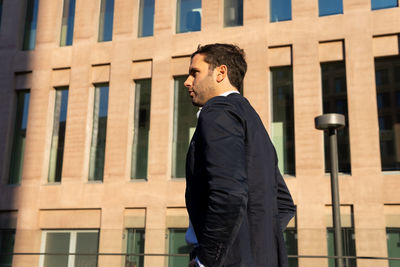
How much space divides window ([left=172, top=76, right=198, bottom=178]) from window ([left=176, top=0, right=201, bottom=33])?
1824 millimetres

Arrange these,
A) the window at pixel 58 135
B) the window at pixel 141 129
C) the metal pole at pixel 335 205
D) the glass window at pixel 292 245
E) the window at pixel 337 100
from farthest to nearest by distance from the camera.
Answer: the window at pixel 58 135
the window at pixel 141 129
the window at pixel 337 100
the metal pole at pixel 335 205
the glass window at pixel 292 245

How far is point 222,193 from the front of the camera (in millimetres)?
1789

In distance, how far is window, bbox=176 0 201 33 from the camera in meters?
16.5

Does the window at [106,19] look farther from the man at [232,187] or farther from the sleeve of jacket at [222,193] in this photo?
the sleeve of jacket at [222,193]

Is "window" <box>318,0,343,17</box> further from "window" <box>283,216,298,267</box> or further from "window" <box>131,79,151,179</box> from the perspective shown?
"window" <box>283,216,298,267</box>

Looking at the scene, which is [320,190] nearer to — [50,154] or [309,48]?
[309,48]

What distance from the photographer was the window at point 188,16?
16547 mm

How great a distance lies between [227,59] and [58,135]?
15683 mm

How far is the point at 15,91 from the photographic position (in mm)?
17828

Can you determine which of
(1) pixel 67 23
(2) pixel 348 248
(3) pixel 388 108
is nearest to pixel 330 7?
(3) pixel 388 108

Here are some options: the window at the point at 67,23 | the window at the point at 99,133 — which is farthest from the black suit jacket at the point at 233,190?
the window at the point at 67,23

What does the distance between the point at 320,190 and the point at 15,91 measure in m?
11.8

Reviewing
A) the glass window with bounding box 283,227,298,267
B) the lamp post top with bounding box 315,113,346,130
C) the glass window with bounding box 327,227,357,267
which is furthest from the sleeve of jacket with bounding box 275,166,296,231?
the lamp post top with bounding box 315,113,346,130

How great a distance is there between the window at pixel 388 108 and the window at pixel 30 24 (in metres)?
12.7
